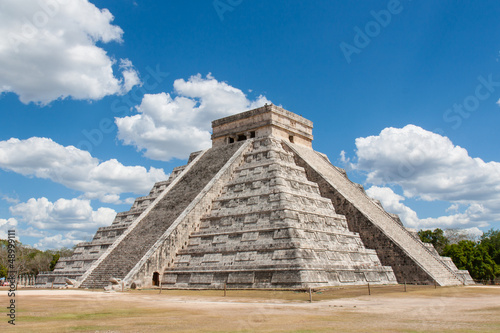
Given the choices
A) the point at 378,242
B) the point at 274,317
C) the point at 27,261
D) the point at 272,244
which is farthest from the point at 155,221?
the point at 27,261

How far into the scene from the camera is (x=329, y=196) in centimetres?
2175

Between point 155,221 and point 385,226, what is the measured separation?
1134 cm

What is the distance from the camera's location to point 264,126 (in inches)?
1022

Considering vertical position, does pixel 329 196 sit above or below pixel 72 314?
above

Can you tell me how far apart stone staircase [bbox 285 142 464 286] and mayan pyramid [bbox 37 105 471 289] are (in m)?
0.08

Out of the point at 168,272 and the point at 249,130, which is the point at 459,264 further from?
the point at 168,272

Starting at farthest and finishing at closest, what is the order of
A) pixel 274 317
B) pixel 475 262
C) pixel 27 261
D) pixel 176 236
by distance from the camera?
1. pixel 27 261
2. pixel 475 262
3. pixel 176 236
4. pixel 274 317

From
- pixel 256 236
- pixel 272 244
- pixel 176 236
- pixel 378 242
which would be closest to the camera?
pixel 272 244

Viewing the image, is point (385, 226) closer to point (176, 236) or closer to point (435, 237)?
point (176, 236)

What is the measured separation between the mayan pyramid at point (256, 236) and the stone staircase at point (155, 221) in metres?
0.06

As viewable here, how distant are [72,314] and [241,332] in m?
4.21

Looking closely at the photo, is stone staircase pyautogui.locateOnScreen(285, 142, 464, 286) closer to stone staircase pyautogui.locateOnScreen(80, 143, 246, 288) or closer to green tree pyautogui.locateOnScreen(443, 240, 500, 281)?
stone staircase pyautogui.locateOnScreen(80, 143, 246, 288)

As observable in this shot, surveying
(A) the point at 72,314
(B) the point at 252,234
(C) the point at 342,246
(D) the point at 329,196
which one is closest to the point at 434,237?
(D) the point at 329,196

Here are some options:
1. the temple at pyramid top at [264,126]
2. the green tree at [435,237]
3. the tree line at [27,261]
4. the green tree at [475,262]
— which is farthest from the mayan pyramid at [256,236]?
the tree line at [27,261]
